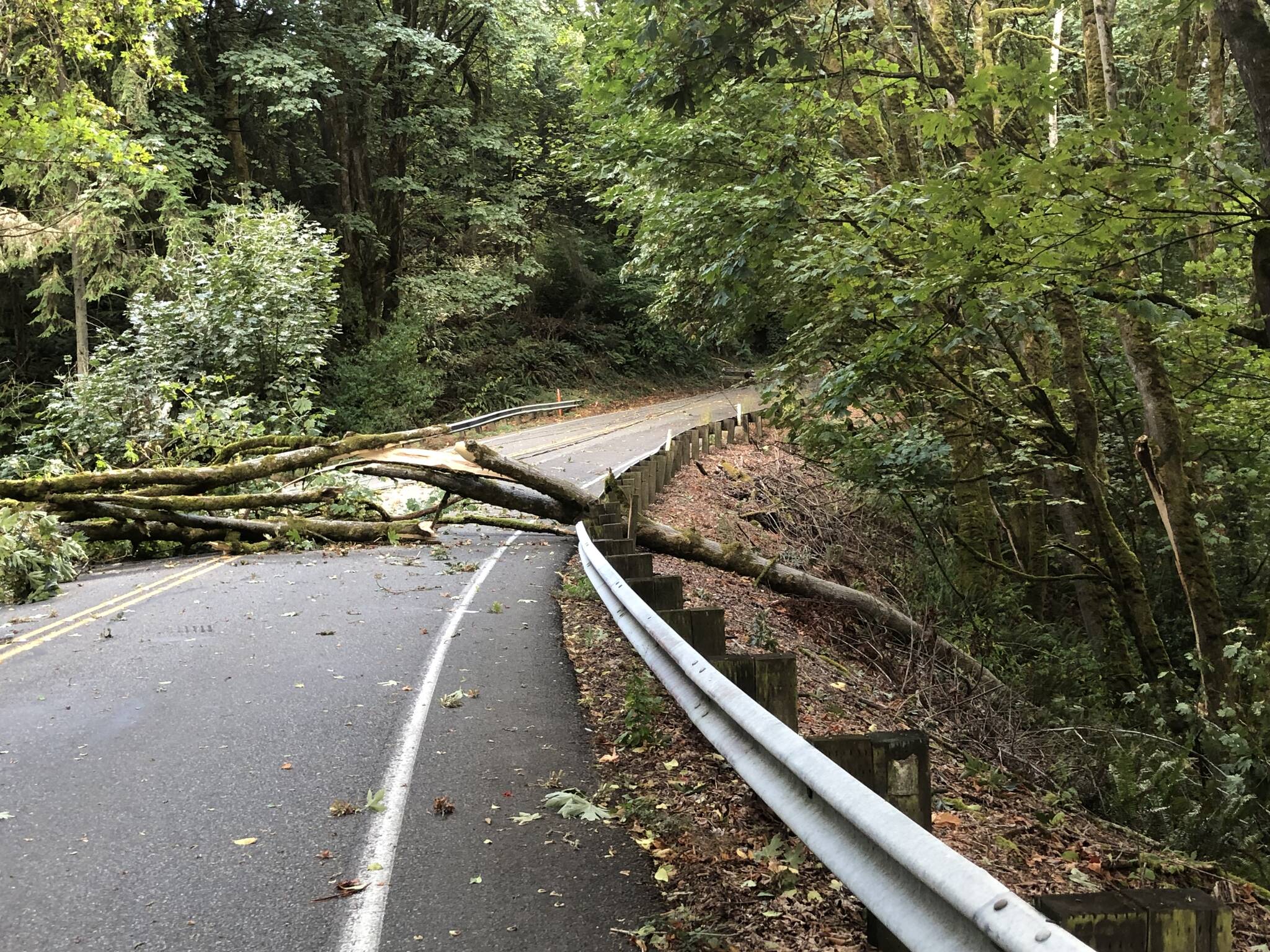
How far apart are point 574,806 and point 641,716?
1.34 metres

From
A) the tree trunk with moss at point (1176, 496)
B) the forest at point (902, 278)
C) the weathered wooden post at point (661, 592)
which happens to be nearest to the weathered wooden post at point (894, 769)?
the weathered wooden post at point (661, 592)

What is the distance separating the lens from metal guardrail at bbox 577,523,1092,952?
1.79 m

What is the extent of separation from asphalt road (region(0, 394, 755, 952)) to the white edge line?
1cm

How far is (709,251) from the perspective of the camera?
10.0 metres

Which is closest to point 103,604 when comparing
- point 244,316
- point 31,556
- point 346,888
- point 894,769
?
point 31,556

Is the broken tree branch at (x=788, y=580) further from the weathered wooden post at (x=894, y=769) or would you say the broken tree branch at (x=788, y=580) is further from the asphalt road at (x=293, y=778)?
the weathered wooden post at (x=894, y=769)

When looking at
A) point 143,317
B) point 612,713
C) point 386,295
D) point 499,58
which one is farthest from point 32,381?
point 612,713

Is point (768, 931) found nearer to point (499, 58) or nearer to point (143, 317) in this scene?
point (143, 317)

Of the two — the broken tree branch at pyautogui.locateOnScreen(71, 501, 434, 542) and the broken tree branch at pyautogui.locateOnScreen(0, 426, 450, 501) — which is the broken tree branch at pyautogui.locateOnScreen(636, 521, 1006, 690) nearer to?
the broken tree branch at pyautogui.locateOnScreen(71, 501, 434, 542)

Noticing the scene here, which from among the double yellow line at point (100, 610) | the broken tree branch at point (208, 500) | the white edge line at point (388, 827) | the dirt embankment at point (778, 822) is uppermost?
the broken tree branch at point (208, 500)

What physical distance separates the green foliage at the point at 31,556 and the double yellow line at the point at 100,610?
1032 millimetres

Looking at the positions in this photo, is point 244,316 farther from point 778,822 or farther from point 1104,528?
point 778,822

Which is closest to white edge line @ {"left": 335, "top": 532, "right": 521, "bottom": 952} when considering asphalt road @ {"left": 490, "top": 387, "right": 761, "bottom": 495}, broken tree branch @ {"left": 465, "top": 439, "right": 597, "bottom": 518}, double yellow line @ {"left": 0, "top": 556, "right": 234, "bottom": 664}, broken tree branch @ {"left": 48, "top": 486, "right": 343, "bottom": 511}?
double yellow line @ {"left": 0, "top": 556, "right": 234, "bottom": 664}

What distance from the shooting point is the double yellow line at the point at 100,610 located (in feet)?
25.4
